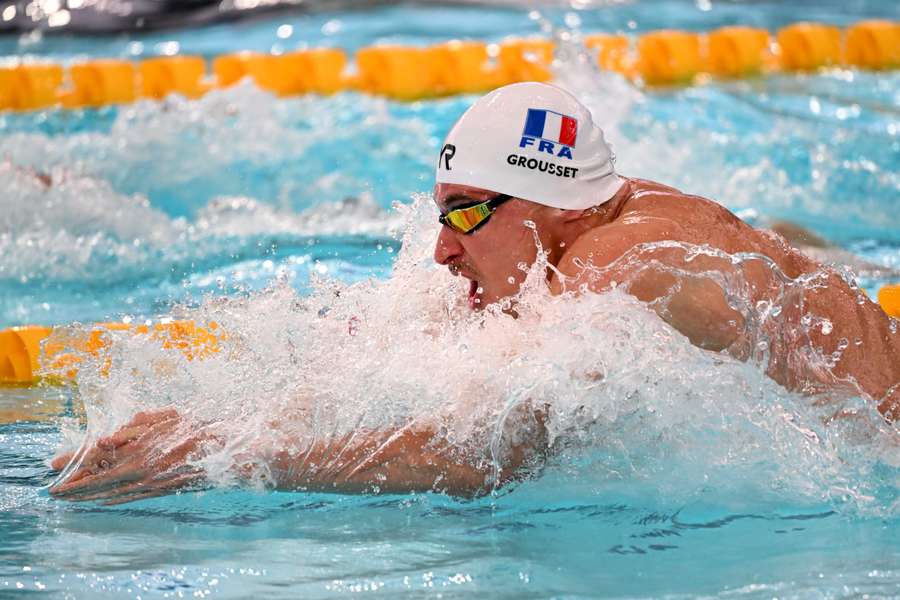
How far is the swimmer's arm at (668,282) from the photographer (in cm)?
229

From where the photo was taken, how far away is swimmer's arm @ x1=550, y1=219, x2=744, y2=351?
90.0 inches

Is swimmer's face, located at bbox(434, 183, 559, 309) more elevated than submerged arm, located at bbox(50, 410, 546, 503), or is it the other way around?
swimmer's face, located at bbox(434, 183, 559, 309)

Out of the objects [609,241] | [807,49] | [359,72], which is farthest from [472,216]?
[807,49]

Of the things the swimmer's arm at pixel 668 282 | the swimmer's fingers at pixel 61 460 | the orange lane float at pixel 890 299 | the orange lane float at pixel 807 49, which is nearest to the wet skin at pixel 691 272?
the swimmer's arm at pixel 668 282

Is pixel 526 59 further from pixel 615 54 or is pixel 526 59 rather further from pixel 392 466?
pixel 392 466

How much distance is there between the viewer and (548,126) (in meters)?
2.67

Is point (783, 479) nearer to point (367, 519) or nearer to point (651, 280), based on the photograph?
point (651, 280)

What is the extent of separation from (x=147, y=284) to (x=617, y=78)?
11.5 ft

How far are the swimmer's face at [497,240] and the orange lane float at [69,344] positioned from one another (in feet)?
2.11

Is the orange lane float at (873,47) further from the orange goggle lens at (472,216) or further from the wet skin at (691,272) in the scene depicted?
the orange goggle lens at (472,216)

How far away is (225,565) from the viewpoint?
2.19m

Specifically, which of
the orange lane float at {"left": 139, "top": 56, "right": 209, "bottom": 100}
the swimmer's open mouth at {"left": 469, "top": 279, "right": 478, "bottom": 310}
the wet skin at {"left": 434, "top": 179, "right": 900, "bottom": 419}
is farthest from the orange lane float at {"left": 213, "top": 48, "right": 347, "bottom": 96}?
the wet skin at {"left": 434, "top": 179, "right": 900, "bottom": 419}

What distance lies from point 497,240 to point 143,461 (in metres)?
0.89

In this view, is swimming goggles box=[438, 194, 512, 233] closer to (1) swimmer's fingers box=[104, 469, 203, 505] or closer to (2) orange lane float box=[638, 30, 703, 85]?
(1) swimmer's fingers box=[104, 469, 203, 505]
